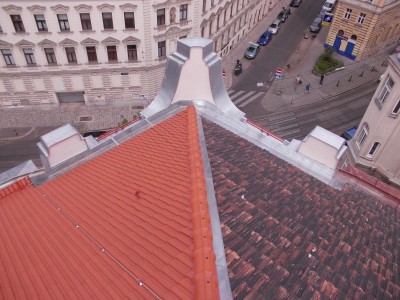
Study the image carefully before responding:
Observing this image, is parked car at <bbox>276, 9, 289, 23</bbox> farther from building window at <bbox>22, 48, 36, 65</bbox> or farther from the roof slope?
the roof slope

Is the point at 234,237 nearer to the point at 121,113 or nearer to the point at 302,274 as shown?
the point at 302,274

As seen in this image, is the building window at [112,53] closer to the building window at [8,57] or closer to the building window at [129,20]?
the building window at [129,20]

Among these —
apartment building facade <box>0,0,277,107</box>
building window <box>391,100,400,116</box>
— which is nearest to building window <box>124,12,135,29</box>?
apartment building facade <box>0,0,277,107</box>

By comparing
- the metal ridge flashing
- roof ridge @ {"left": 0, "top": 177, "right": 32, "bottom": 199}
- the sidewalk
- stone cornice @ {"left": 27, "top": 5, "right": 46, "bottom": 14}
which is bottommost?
the sidewalk

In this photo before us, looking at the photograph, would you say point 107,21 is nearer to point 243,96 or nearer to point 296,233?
point 243,96

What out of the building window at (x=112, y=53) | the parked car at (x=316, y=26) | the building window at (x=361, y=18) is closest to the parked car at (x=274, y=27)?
the parked car at (x=316, y=26)

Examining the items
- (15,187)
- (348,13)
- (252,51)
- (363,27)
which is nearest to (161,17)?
(252,51)
